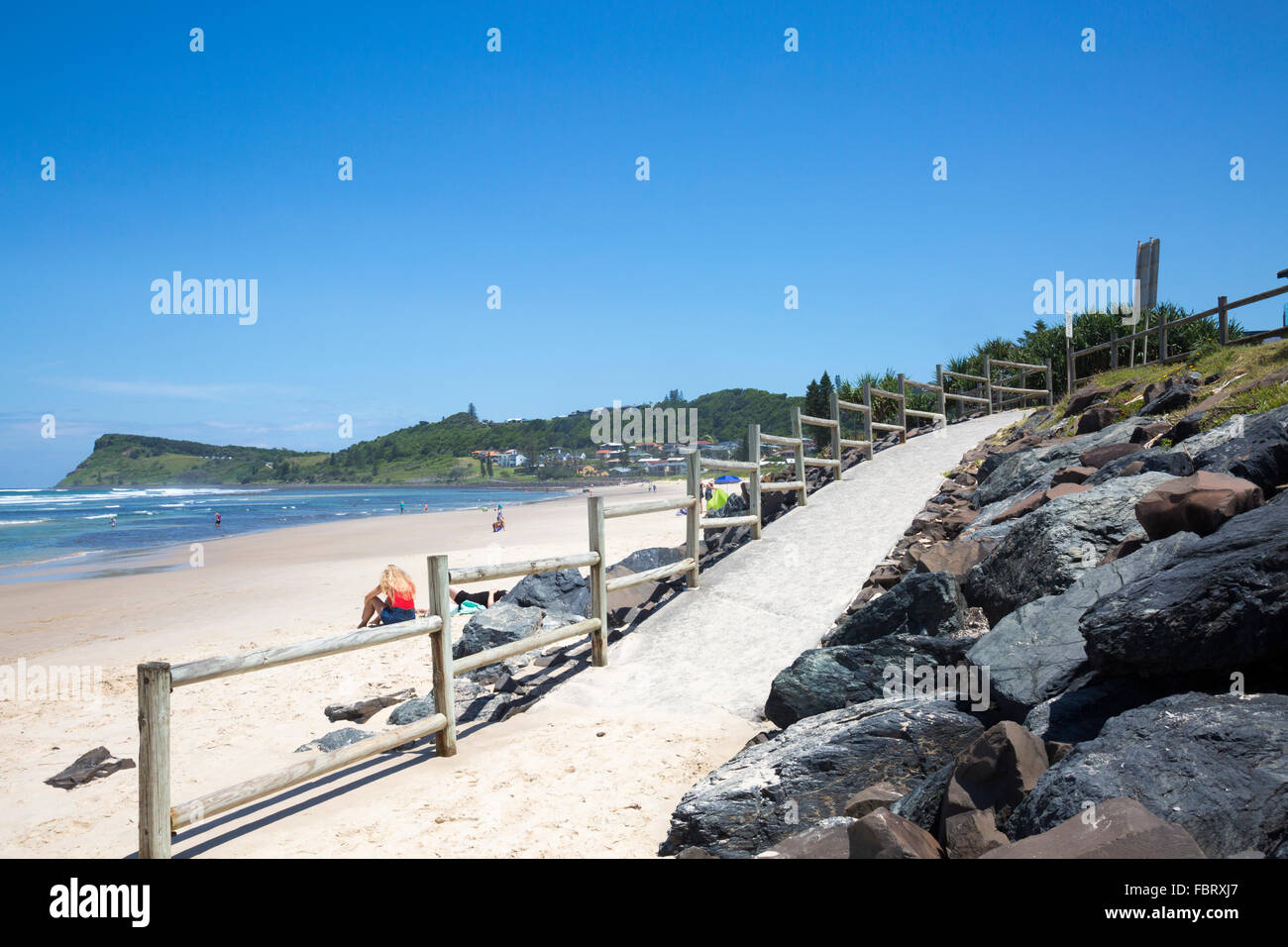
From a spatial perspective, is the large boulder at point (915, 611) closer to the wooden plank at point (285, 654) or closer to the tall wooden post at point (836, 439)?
the wooden plank at point (285, 654)

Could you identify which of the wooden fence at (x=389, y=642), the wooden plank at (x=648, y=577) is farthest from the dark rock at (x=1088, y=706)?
the wooden plank at (x=648, y=577)

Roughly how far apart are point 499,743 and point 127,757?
385cm

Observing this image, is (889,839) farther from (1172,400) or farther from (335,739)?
(1172,400)

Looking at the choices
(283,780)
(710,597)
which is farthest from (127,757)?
(710,597)

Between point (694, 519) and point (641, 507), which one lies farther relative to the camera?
point (694, 519)

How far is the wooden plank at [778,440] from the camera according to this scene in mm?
11156

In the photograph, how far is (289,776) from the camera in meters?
4.38

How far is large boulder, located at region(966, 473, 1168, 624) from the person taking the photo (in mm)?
5215

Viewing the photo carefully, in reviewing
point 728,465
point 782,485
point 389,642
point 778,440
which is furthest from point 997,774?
point 778,440

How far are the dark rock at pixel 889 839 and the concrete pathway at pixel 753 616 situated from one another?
289cm

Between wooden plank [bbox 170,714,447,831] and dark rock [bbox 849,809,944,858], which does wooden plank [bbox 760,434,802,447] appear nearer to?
wooden plank [bbox 170,714,447,831]

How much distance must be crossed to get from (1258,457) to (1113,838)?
4264 millimetres

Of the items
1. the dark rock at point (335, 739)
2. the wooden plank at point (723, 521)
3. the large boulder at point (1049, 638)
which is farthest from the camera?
the wooden plank at point (723, 521)
